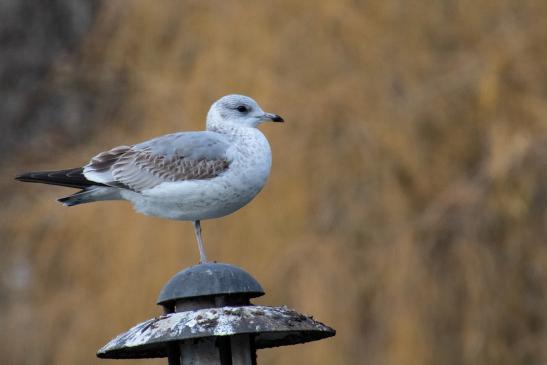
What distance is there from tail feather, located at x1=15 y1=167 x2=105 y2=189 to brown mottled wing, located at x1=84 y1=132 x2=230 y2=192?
0.02 m

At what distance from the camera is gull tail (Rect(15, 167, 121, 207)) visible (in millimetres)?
2242

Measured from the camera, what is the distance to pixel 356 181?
488cm

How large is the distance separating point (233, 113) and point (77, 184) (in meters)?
A: 0.40

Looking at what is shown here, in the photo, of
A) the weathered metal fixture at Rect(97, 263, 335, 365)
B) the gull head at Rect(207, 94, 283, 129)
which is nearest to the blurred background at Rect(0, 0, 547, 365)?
the gull head at Rect(207, 94, 283, 129)

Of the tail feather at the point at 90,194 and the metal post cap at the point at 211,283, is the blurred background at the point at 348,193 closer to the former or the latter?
the tail feather at the point at 90,194

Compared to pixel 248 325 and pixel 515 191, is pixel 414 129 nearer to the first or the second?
pixel 515 191

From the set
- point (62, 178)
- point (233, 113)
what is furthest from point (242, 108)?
point (62, 178)

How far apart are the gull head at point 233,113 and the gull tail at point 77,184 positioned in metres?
0.28

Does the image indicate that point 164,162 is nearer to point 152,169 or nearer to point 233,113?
point 152,169

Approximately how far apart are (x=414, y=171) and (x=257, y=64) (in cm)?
92

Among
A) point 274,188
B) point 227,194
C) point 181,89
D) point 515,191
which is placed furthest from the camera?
point 181,89

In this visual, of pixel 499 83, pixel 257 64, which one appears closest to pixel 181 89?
pixel 257 64

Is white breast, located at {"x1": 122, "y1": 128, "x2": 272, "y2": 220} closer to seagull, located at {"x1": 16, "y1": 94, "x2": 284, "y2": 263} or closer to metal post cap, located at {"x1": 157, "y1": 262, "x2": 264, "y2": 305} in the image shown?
seagull, located at {"x1": 16, "y1": 94, "x2": 284, "y2": 263}

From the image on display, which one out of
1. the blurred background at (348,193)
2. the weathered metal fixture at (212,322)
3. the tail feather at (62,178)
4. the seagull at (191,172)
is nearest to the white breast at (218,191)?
the seagull at (191,172)
